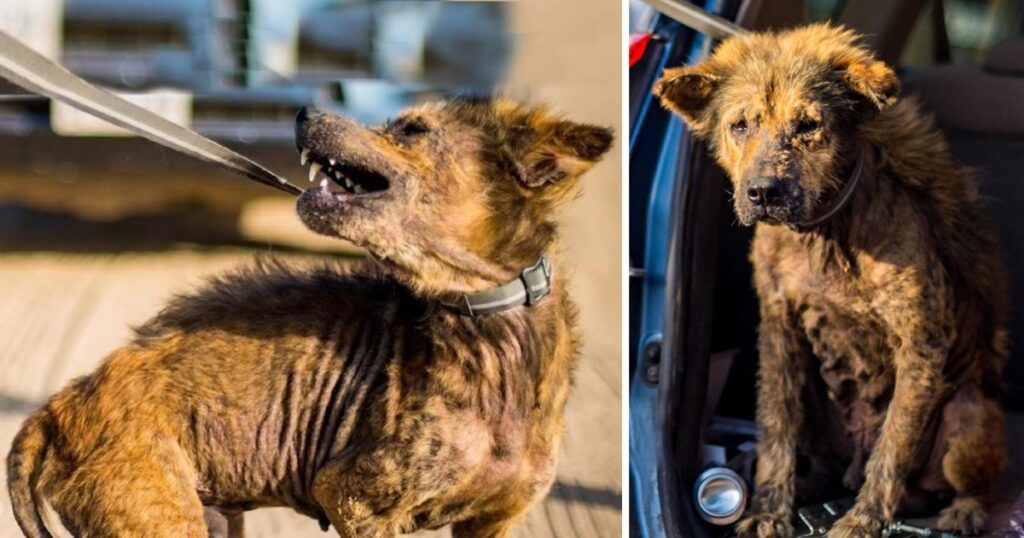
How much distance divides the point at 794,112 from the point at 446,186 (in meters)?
0.72

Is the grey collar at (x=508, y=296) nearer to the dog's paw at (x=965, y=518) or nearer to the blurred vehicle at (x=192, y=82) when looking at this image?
the blurred vehicle at (x=192, y=82)

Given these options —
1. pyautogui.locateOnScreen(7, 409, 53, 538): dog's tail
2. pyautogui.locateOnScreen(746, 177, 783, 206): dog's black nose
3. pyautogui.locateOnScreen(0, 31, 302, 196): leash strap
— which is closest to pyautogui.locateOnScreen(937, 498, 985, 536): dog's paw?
pyautogui.locateOnScreen(746, 177, 783, 206): dog's black nose

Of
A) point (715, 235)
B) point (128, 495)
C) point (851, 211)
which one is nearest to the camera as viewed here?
point (128, 495)

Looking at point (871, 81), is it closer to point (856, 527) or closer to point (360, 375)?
point (856, 527)

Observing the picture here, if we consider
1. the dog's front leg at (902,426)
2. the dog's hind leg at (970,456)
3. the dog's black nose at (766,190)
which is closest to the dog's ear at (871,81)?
the dog's black nose at (766,190)

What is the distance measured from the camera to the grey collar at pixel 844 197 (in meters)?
2.46

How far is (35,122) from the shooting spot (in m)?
2.38

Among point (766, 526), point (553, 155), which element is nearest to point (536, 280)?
point (553, 155)

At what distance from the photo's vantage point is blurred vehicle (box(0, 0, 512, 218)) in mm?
2385

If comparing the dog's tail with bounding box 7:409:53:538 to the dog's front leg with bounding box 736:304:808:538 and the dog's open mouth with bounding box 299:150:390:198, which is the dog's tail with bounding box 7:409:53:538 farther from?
the dog's front leg with bounding box 736:304:808:538

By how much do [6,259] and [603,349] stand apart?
4.24ft

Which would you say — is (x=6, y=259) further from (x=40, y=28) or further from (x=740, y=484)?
(x=740, y=484)

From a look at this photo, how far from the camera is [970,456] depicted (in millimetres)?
2506

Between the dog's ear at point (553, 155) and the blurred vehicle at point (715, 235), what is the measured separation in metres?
0.35
